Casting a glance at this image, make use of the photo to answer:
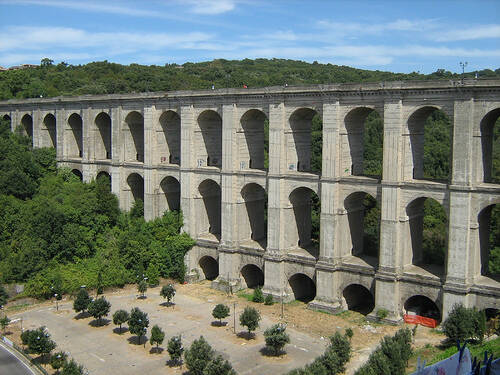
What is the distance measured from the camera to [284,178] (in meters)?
50.4

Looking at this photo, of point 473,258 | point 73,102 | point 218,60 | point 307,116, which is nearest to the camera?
point 473,258

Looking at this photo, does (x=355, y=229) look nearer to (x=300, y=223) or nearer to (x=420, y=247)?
(x=300, y=223)

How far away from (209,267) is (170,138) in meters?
14.5

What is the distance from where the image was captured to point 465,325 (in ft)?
124

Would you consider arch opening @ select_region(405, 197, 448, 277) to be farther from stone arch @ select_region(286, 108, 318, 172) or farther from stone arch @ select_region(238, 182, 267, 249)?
stone arch @ select_region(238, 182, 267, 249)

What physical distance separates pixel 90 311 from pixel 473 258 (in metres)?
29.0

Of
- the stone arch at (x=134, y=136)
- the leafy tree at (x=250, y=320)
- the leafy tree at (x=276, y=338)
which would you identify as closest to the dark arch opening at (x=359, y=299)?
the leafy tree at (x=250, y=320)

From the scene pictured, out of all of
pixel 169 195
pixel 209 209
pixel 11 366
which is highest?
pixel 169 195

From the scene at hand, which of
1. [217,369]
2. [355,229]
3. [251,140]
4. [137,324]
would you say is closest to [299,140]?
[251,140]

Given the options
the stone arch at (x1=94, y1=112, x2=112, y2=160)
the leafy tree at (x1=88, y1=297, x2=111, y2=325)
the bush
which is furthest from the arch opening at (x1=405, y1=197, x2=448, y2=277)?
the stone arch at (x1=94, y1=112, x2=112, y2=160)

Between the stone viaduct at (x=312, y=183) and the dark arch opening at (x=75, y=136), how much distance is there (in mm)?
6299

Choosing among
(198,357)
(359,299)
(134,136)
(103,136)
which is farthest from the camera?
(103,136)

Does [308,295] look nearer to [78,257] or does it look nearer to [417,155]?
[417,155]

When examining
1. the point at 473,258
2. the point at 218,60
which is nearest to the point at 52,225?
the point at 473,258
